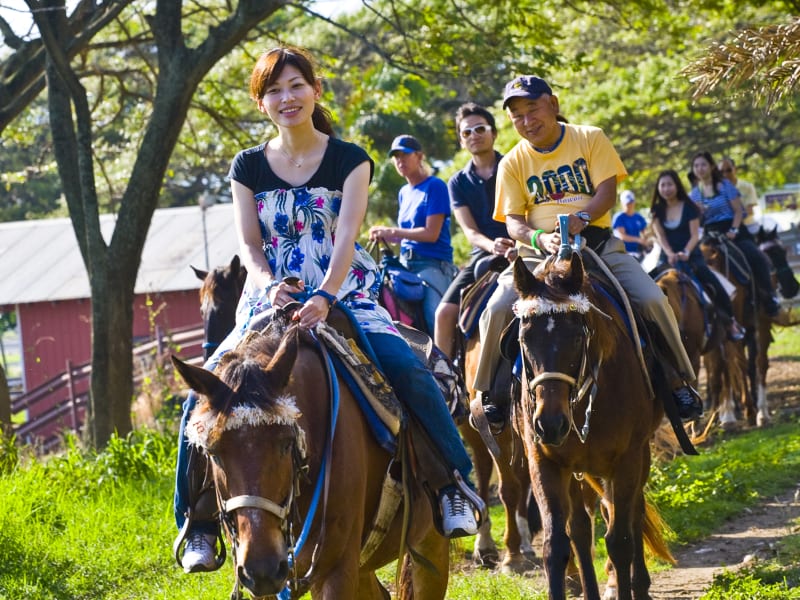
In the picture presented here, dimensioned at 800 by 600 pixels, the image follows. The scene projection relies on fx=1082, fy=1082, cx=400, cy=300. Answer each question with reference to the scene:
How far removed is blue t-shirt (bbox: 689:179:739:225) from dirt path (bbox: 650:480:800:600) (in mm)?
5432

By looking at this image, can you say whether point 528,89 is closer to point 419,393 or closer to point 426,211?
point 419,393

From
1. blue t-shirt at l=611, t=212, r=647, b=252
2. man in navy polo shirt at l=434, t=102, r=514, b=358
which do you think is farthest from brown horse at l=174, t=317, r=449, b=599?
blue t-shirt at l=611, t=212, r=647, b=252

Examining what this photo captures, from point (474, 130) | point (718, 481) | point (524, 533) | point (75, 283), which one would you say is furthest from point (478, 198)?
point (75, 283)

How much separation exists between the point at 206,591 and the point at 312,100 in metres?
3.45

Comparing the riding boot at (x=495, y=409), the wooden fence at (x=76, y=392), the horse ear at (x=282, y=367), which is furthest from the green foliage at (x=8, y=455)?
the wooden fence at (x=76, y=392)

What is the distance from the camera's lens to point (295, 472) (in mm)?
3787

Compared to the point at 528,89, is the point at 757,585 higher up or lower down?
lower down

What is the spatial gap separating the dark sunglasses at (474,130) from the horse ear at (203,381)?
5374 millimetres

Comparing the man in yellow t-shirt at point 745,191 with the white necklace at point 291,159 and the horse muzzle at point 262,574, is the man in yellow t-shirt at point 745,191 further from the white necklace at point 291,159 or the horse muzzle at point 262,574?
the horse muzzle at point 262,574

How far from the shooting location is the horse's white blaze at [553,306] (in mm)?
5691

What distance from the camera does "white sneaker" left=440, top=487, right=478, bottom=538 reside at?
4.75m

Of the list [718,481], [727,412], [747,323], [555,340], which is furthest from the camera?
[747,323]

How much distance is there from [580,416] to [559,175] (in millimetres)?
1596

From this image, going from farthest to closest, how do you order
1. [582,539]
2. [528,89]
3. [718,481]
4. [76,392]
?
1. [76,392]
2. [718,481]
3. [528,89]
4. [582,539]
